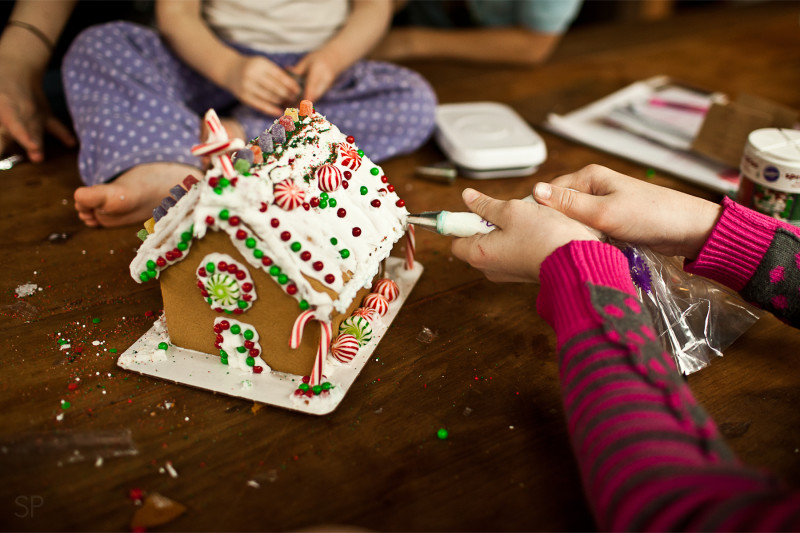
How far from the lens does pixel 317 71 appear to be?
1191 mm

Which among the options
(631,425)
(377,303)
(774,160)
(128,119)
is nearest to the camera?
(631,425)

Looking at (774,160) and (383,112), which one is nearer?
(774,160)

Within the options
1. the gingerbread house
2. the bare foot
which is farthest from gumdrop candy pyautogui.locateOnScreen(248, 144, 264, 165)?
the bare foot

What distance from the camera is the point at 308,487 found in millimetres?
631

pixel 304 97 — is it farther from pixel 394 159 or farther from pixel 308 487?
pixel 308 487

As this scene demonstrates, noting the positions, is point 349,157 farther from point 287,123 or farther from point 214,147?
point 214,147

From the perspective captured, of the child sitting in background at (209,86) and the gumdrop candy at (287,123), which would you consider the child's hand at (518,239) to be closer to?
the gumdrop candy at (287,123)

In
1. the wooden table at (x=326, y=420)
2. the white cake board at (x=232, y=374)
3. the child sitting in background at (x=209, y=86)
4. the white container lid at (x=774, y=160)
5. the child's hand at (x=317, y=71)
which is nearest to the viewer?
the wooden table at (x=326, y=420)

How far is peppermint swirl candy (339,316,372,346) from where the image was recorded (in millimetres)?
793

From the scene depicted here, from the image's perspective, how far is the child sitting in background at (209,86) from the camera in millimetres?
1080

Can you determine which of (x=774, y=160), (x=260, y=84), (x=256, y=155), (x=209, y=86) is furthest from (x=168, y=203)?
(x=774, y=160)

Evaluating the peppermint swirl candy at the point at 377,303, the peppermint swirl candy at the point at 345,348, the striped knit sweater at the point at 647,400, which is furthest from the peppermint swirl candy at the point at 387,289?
the striped knit sweater at the point at 647,400

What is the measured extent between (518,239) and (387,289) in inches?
9.4

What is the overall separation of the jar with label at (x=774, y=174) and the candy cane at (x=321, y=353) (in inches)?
29.7
